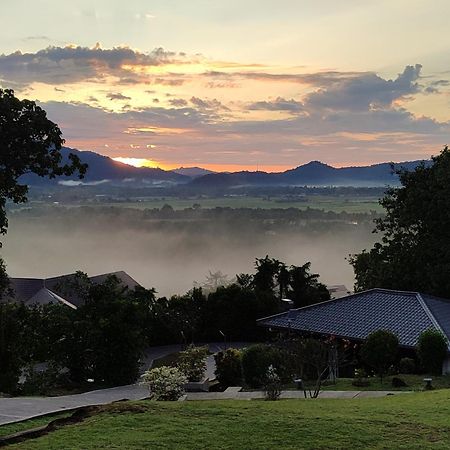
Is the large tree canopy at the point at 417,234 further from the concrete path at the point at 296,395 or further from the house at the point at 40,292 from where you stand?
the house at the point at 40,292

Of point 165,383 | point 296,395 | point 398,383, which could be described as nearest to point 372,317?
point 398,383

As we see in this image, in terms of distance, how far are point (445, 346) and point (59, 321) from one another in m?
14.7

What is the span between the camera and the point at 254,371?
2131 centimetres

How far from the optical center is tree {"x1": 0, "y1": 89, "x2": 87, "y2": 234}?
1734cm

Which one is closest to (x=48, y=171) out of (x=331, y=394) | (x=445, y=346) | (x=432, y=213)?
(x=331, y=394)

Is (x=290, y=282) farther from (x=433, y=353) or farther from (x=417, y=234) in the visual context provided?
(x=433, y=353)

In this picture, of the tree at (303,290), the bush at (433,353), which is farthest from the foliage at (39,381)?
the tree at (303,290)

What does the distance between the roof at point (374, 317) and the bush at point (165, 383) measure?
10.8 metres

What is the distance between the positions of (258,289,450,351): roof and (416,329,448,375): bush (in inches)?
67.1

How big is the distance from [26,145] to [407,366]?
15.4m

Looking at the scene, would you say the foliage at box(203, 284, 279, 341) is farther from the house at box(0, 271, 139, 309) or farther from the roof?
the roof

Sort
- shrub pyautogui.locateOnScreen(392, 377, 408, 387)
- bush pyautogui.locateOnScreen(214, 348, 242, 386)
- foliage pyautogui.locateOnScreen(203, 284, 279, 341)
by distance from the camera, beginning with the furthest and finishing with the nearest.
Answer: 1. foliage pyautogui.locateOnScreen(203, 284, 279, 341)
2. bush pyautogui.locateOnScreen(214, 348, 242, 386)
3. shrub pyautogui.locateOnScreen(392, 377, 408, 387)

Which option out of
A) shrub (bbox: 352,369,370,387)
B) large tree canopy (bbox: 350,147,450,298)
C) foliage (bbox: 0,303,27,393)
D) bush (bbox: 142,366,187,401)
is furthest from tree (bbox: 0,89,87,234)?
large tree canopy (bbox: 350,147,450,298)

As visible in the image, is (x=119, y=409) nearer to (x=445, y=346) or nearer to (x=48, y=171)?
(x=48, y=171)
